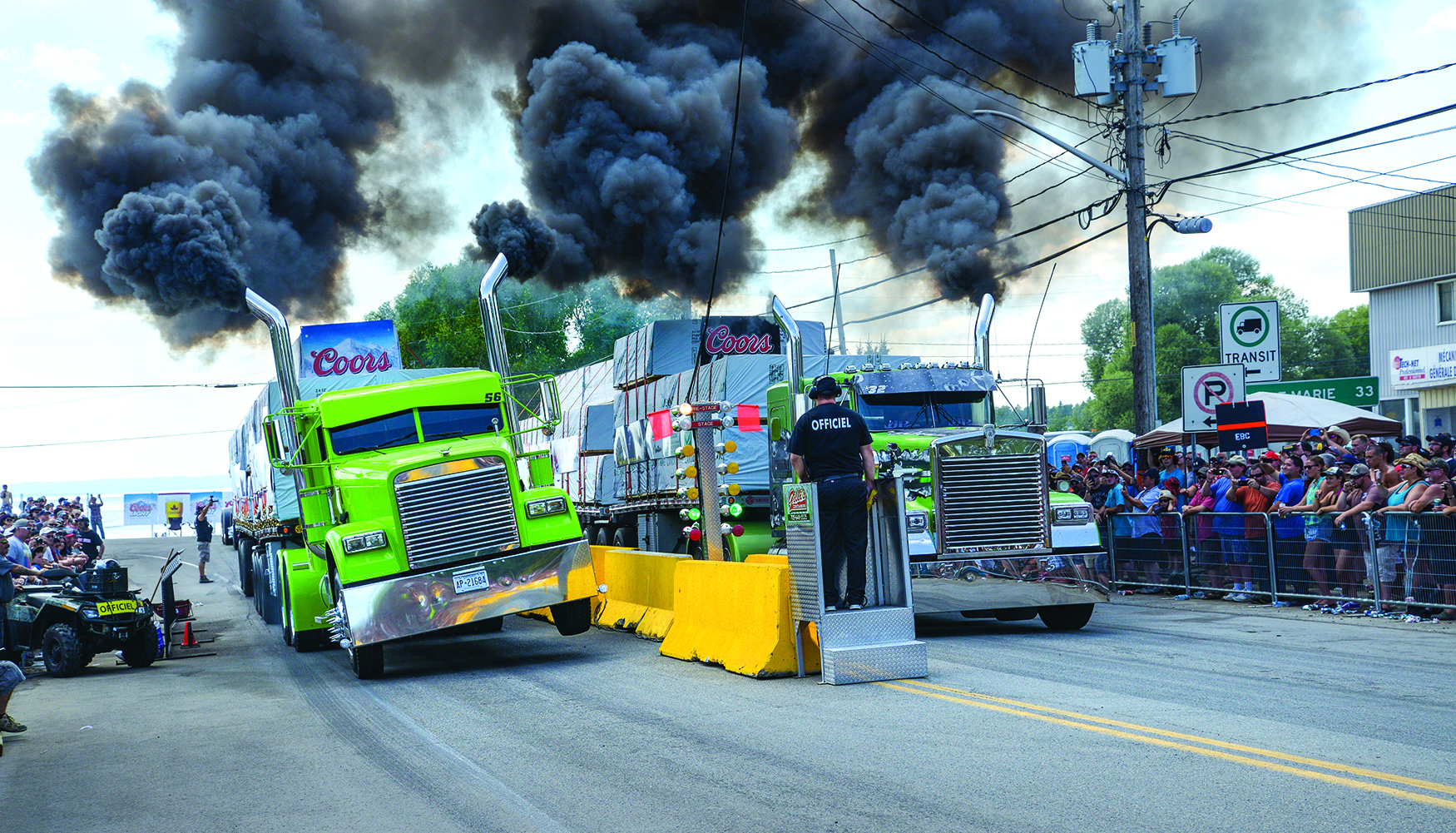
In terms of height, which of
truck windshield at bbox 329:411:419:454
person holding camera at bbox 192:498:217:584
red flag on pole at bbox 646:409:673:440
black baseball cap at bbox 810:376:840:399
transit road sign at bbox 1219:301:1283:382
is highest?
transit road sign at bbox 1219:301:1283:382

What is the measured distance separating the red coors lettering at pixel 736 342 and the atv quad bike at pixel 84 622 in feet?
27.1

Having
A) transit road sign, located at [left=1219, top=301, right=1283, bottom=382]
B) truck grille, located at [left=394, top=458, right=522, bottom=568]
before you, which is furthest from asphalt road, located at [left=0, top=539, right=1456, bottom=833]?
transit road sign, located at [left=1219, top=301, right=1283, bottom=382]

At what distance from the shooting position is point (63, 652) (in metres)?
14.3

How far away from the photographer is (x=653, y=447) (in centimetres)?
1864

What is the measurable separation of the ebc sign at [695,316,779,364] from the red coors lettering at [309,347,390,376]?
16.0ft

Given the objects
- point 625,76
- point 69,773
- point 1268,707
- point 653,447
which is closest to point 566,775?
point 69,773

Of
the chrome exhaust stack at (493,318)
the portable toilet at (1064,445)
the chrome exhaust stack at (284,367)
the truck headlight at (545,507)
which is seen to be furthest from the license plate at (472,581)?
the portable toilet at (1064,445)

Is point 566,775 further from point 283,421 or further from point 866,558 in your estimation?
point 283,421

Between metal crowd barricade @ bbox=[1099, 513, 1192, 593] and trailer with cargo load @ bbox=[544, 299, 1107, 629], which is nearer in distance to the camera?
trailer with cargo load @ bbox=[544, 299, 1107, 629]

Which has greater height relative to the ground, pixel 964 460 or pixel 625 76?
pixel 625 76

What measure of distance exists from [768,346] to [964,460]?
20.4 ft

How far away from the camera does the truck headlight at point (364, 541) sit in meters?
12.0

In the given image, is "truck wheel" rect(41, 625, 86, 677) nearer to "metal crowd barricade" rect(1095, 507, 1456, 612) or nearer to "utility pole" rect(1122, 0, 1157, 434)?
"metal crowd barricade" rect(1095, 507, 1456, 612)

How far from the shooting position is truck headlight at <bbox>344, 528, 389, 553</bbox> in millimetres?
11961
